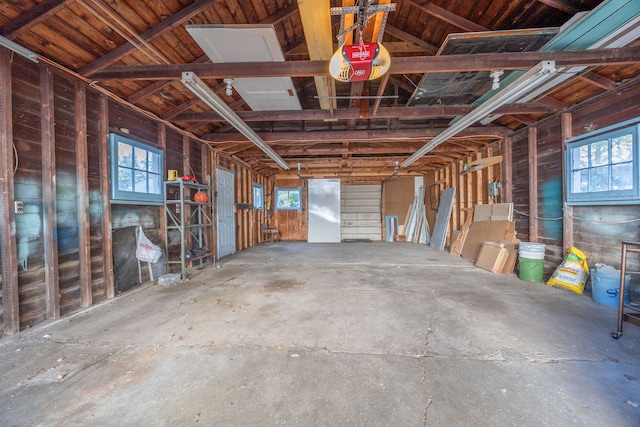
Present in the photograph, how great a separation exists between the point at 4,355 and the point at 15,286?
0.63 metres

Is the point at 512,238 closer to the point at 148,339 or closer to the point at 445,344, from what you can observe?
the point at 445,344

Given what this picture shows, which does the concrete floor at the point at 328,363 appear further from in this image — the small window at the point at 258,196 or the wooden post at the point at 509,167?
the small window at the point at 258,196

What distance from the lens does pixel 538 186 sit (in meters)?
4.41

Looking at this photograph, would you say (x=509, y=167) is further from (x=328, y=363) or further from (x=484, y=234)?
(x=328, y=363)

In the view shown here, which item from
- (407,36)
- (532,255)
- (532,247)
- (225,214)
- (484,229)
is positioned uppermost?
(407,36)

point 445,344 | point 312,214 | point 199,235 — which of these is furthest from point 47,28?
point 312,214

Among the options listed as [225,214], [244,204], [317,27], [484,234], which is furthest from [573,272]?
[244,204]

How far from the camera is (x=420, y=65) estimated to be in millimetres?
2729

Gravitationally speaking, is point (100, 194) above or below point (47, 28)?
below

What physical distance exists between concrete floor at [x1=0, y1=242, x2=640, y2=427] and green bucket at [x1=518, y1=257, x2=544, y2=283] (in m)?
0.65

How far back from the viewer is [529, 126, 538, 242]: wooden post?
444 centimetres

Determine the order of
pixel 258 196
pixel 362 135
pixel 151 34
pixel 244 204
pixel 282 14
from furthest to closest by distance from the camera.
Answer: pixel 258 196 < pixel 244 204 < pixel 362 135 < pixel 282 14 < pixel 151 34

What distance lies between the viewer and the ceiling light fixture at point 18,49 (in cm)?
229

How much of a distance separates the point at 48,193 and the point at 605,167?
6.61m
